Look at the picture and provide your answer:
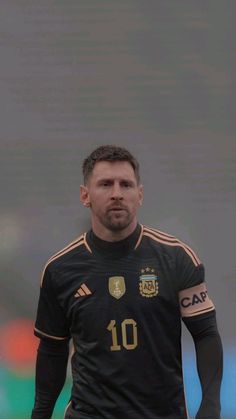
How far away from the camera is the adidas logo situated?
63.1 inches

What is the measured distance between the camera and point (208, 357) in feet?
5.14

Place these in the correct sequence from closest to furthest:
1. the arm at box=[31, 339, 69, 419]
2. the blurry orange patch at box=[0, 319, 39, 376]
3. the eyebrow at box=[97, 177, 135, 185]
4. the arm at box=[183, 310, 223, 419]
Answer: the arm at box=[183, 310, 223, 419]
the eyebrow at box=[97, 177, 135, 185]
the arm at box=[31, 339, 69, 419]
the blurry orange patch at box=[0, 319, 39, 376]

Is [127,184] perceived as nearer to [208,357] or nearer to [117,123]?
[208,357]

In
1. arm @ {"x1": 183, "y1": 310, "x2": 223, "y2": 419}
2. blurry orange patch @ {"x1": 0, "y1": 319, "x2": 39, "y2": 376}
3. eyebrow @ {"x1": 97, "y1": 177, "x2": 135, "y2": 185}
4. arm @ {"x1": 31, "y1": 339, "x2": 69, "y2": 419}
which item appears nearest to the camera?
arm @ {"x1": 183, "y1": 310, "x2": 223, "y2": 419}

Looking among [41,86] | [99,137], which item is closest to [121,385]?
[99,137]

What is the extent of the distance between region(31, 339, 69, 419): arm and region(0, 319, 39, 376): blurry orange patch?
0.73 m

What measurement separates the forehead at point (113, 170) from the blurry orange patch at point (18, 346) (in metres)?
1.13

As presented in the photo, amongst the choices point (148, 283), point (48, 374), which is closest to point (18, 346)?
point (48, 374)

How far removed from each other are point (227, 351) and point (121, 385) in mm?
1141

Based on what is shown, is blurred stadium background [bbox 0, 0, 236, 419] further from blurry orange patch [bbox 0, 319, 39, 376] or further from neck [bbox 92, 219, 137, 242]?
neck [bbox 92, 219, 137, 242]

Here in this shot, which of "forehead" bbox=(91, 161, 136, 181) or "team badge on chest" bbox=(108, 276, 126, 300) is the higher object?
"forehead" bbox=(91, 161, 136, 181)

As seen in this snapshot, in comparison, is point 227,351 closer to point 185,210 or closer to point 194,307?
point 185,210

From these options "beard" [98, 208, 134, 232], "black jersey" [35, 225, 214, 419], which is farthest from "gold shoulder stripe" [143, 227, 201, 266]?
"beard" [98, 208, 134, 232]

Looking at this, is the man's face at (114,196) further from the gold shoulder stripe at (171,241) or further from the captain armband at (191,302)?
the captain armband at (191,302)
